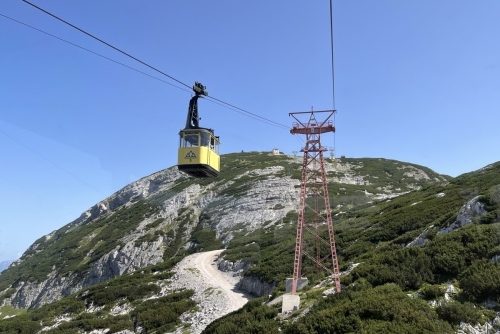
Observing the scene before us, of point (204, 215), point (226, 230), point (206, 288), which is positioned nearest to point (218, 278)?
point (206, 288)

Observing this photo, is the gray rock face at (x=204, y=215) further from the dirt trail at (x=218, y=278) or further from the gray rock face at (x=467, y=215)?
the gray rock face at (x=467, y=215)

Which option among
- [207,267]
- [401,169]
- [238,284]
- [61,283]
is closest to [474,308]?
[238,284]

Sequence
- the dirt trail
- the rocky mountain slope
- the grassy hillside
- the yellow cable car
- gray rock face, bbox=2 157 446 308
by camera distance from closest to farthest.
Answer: the grassy hillside, the yellow cable car, the rocky mountain slope, the dirt trail, gray rock face, bbox=2 157 446 308

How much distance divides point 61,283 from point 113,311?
39074 mm

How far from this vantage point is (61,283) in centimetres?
7300

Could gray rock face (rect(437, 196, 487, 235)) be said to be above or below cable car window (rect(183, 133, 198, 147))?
below

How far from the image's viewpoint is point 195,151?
60.2ft

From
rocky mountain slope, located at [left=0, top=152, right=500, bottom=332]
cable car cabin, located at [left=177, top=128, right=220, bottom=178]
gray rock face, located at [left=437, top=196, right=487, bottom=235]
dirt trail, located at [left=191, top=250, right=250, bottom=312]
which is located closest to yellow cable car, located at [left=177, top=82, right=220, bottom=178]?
cable car cabin, located at [left=177, top=128, right=220, bottom=178]

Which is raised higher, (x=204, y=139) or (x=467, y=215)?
(x=204, y=139)

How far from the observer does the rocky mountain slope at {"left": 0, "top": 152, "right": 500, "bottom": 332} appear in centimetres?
3588

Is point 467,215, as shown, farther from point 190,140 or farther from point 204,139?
point 190,140

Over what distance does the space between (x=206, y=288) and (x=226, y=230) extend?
110ft

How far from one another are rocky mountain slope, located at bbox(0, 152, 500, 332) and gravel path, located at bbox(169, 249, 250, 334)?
135cm

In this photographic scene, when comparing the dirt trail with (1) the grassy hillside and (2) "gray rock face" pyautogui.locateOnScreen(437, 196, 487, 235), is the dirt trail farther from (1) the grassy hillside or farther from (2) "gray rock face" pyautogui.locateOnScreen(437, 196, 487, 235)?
(2) "gray rock face" pyautogui.locateOnScreen(437, 196, 487, 235)
